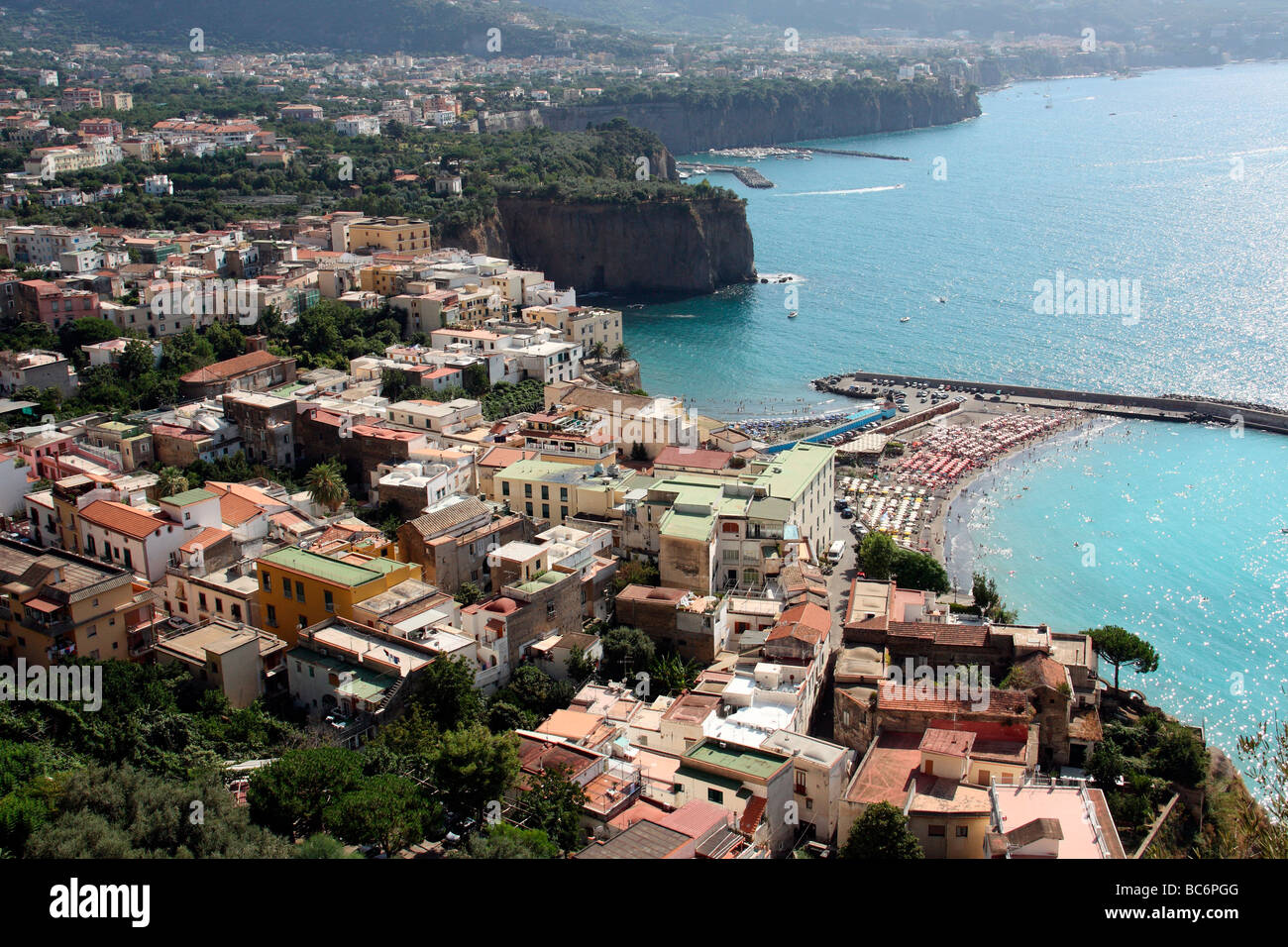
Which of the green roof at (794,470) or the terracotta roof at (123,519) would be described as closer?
the terracotta roof at (123,519)

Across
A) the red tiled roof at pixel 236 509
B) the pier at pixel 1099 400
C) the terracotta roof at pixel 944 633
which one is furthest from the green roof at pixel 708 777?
the pier at pixel 1099 400

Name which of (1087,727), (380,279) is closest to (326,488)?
(1087,727)

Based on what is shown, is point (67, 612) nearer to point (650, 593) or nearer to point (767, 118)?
point (650, 593)

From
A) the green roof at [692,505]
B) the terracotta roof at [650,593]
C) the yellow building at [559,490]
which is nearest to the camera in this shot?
the terracotta roof at [650,593]

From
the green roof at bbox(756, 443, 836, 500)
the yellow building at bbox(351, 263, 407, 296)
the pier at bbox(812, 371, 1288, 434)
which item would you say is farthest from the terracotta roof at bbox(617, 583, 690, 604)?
the pier at bbox(812, 371, 1288, 434)

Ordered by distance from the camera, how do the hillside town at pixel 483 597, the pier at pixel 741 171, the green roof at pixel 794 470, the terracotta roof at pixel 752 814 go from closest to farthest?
the hillside town at pixel 483 597
the terracotta roof at pixel 752 814
the green roof at pixel 794 470
the pier at pixel 741 171

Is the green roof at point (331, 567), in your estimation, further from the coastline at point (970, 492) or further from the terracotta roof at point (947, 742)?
the coastline at point (970, 492)
